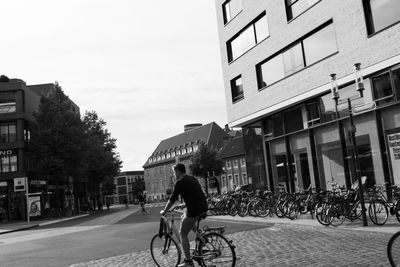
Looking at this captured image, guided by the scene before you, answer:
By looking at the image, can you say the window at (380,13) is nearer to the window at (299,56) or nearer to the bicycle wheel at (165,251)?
the window at (299,56)

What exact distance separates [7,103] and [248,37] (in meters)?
28.7

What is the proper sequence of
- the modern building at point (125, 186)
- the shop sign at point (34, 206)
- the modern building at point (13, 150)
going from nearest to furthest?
the shop sign at point (34, 206)
the modern building at point (13, 150)
the modern building at point (125, 186)

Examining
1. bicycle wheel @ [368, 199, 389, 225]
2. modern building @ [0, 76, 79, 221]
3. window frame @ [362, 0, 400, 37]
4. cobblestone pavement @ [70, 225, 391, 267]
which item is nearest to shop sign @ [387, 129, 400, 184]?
window frame @ [362, 0, 400, 37]

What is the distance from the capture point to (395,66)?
56.1 feet

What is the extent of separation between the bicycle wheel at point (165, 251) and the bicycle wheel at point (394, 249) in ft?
11.8

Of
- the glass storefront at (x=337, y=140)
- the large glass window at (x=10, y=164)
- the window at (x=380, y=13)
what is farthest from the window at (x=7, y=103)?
the window at (x=380, y=13)

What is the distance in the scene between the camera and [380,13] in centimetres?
1759

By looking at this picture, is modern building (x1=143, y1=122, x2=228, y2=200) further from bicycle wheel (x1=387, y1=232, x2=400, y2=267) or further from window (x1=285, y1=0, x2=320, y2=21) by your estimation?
bicycle wheel (x1=387, y1=232, x2=400, y2=267)

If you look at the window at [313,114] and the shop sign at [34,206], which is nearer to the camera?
the window at [313,114]

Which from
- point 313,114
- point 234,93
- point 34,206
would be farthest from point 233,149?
point 313,114

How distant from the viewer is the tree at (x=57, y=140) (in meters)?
42.9

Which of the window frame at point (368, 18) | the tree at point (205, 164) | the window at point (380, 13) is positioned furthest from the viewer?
the tree at point (205, 164)

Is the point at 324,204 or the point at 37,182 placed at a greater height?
the point at 37,182

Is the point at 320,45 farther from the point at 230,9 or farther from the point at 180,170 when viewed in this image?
the point at 180,170
